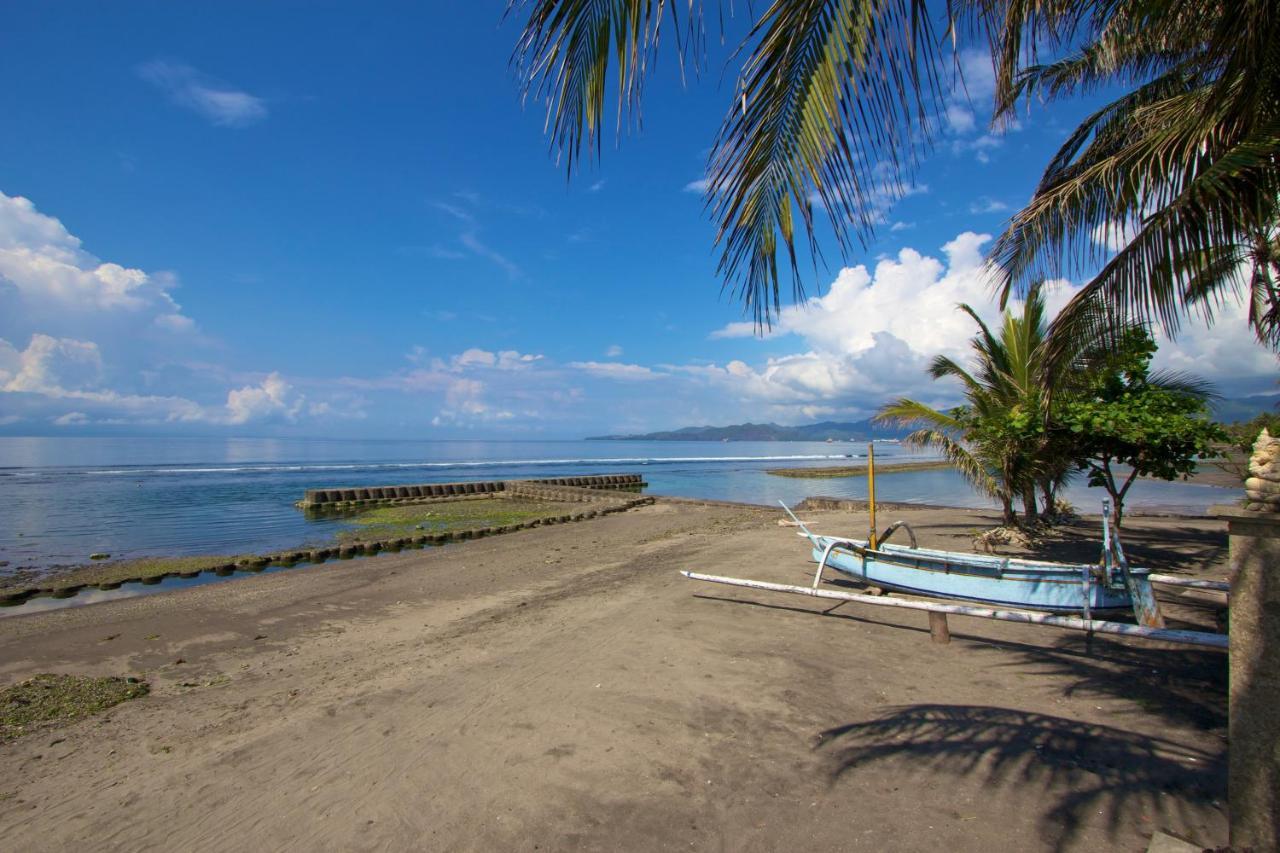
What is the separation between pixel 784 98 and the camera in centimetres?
194

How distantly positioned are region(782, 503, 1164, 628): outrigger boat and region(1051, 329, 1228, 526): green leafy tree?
112 inches

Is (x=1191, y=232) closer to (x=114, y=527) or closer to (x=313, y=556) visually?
(x=313, y=556)

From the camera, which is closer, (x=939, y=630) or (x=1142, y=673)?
(x=1142, y=673)

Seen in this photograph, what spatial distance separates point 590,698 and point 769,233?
13.9 feet

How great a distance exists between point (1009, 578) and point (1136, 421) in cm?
412

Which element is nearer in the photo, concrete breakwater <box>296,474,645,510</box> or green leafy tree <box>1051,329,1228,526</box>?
green leafy tree <box>1051,329,1228,526</box>

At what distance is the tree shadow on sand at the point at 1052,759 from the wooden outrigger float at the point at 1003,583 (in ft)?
2.49

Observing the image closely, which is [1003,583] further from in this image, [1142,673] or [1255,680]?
[1255,680]

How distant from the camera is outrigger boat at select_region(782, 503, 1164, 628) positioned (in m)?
5.90

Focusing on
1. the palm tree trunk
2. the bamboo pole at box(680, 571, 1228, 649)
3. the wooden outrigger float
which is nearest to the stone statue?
the bamboo pole at box(680, 571, 1228, 649)

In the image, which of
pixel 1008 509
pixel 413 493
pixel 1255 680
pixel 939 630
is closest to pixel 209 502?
pixel 413 493

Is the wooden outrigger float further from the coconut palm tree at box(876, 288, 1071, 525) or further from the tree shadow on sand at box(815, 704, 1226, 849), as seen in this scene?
the coconut palm tree at box(876, 288, 1071, 525)

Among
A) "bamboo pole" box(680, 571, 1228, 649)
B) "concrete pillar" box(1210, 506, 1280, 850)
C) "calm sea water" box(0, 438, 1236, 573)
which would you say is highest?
"concrete pillar" box(1210, 506, 1280, 850)

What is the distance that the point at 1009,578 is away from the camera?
666 cm
